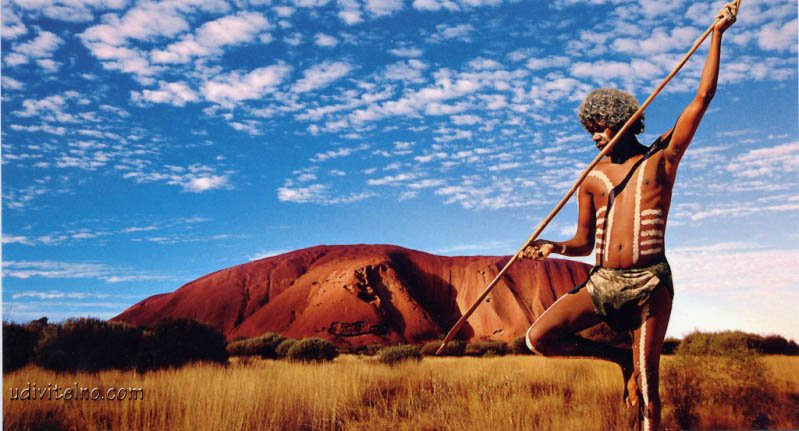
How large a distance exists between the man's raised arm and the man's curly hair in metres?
0.29

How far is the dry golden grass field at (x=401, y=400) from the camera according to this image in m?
4.44

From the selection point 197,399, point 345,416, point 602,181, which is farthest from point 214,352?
point 602,181

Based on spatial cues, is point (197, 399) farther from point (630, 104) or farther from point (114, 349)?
point (630, 104)

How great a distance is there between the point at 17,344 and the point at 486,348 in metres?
7.80

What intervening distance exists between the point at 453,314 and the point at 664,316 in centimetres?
974

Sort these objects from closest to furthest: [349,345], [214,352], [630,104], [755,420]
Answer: [630,104], [755,420], [214,352], [349,345]

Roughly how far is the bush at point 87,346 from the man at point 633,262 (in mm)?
5801

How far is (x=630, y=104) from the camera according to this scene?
126 inches

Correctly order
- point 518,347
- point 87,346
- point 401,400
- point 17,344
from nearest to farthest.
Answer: point 401,400, point 17,344, point 87,346, point 518,347

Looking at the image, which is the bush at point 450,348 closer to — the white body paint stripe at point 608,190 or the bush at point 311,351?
the bush at point 311,351

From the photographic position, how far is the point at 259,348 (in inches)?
388

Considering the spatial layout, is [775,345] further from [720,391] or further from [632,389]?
[632,389]

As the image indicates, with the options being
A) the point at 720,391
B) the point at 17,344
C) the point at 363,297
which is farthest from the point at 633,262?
the point at 363,297

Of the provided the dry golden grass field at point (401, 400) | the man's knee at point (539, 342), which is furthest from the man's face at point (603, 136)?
the dry golden grass field at point (401, 400)
